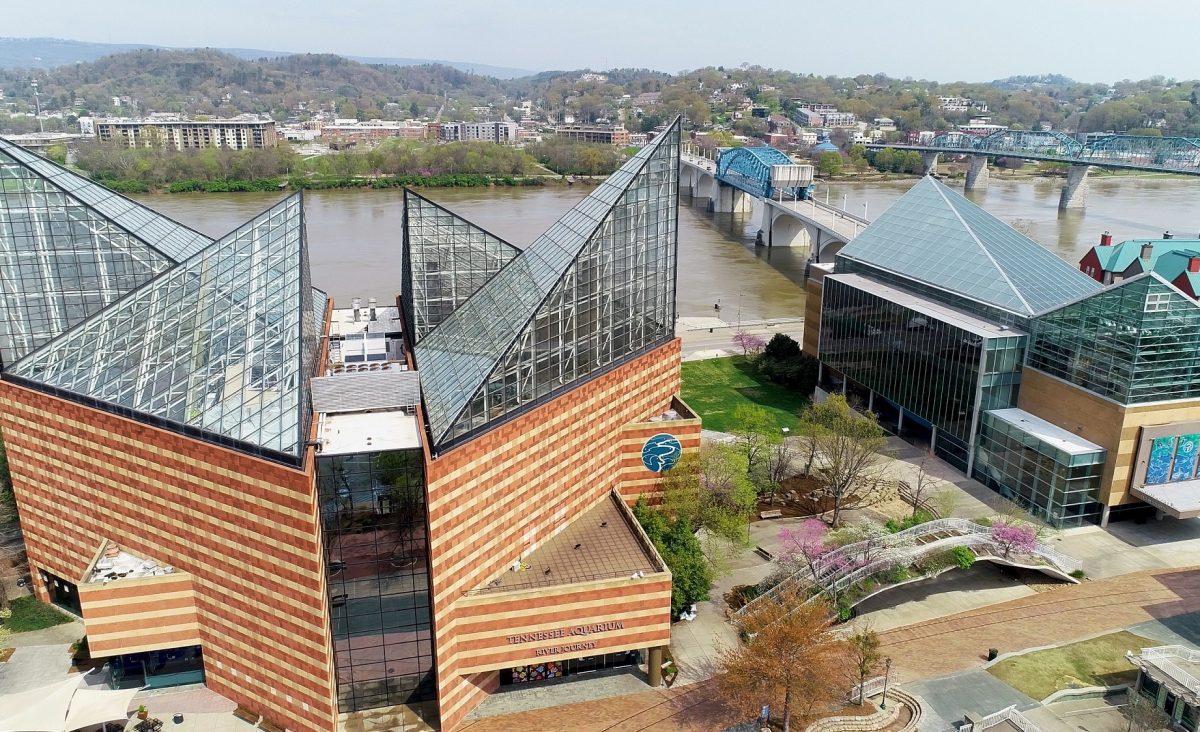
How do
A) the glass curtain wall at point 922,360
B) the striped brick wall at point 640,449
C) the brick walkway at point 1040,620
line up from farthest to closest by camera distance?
the glass curtain wall at point 922,360 < the striped brick wall at point 640,449 < the brick walkway at point 1040,620

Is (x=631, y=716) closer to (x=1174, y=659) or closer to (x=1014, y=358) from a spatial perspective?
(x=1174, y=659)

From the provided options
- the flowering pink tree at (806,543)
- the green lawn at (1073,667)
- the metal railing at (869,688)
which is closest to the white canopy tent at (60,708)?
the metal railing at (869,688)

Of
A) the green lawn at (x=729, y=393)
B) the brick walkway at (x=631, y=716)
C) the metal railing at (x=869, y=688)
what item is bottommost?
the brick walkway at (x=631, y=716)

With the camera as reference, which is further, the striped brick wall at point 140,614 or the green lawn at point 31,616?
the green lawn at point 31,616

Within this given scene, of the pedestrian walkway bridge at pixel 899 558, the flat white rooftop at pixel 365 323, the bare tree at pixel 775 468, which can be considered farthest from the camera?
A: the flat white rooftop at pixel 365 323

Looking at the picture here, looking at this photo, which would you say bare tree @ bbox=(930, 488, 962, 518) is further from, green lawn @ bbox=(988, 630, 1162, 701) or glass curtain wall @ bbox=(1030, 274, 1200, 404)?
green lawn @ bbox=(988, 630, 1162, 701)

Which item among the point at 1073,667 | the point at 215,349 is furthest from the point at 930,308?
the point at 215,349

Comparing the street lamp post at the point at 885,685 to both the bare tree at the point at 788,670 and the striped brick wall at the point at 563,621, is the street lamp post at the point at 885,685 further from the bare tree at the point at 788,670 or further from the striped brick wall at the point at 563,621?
the striped brick wall at the point at 563,621
